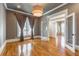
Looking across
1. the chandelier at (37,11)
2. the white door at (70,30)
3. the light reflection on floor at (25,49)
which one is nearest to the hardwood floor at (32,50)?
the light reflection on floor at (25,49)

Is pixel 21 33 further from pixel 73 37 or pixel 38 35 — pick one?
pixel 73 37

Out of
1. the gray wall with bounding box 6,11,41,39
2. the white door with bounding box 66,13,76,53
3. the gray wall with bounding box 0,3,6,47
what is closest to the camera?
the gray wall with bounding box 0,3,6,47

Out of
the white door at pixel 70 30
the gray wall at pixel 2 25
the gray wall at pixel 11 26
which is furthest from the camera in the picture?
the white door at pixel 70 30

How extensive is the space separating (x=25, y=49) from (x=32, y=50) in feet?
0.85

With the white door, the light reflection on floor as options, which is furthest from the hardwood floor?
the white door

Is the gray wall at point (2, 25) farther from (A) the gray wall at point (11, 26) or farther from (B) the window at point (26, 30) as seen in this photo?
(B) the window at point (26, 30)

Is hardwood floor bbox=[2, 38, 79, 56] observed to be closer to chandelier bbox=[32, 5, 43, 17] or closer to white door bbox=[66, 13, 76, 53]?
white door bbox=[66, 13, 76, 53]

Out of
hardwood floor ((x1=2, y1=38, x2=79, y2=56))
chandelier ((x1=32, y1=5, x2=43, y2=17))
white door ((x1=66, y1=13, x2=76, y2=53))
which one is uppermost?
chandelier ((x1=32, y1=5, x2=43, y2=17))

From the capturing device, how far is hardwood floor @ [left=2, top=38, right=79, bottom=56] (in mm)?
3414

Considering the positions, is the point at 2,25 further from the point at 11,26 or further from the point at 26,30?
the point at 26,30

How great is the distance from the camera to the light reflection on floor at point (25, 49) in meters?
3.46

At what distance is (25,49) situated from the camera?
3.75 meters

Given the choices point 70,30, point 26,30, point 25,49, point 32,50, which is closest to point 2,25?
point 26,30

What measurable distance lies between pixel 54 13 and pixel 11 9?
165 centimetres
